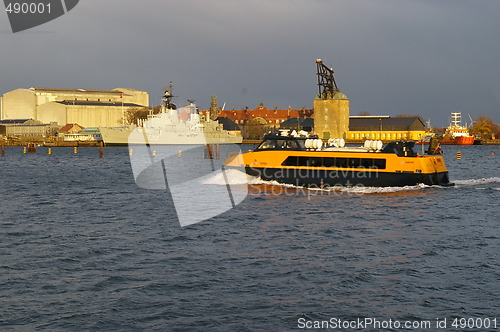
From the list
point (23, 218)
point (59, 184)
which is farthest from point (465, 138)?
point (23, 218)

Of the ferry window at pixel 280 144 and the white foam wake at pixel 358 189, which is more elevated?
the ferry window at pixel 280 144

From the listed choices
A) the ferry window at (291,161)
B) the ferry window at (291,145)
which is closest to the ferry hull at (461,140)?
the ferry window at (291,145)

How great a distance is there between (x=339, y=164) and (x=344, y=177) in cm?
89

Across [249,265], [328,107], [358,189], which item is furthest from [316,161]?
[328,107]

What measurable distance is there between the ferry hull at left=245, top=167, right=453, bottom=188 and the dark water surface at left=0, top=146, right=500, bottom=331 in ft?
11.1

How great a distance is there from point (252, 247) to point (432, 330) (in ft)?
30.3

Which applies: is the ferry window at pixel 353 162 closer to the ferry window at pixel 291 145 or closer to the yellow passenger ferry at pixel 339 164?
the yellow passenger ferry at pixel 339 164

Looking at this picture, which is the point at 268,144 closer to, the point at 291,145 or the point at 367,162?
the point at 291,145

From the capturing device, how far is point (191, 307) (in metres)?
15.1

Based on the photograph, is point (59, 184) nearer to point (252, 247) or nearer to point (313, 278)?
point (252, 247)

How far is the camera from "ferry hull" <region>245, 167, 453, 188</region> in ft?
124

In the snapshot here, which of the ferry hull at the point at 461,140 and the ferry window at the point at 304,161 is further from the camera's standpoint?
the ferry hull at the point at 461,140

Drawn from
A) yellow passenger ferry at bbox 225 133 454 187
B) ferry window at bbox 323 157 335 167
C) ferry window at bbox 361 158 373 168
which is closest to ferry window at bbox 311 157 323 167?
yellow passenger ferry at bbox 225 133 454 187

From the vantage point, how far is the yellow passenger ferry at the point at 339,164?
1483 inches
